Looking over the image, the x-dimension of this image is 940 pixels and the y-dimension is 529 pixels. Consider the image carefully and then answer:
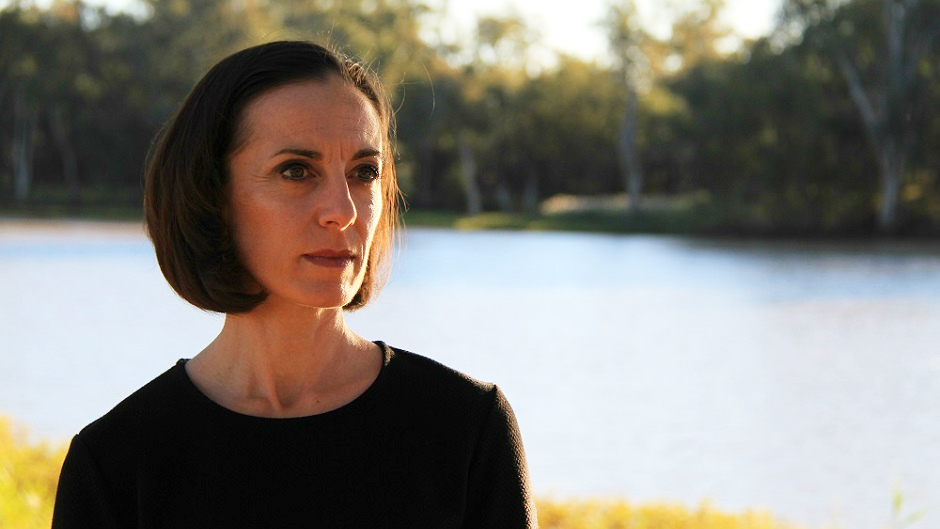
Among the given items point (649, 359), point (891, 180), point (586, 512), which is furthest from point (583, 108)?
point (586, 512)

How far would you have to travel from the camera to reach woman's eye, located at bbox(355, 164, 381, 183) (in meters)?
1.41

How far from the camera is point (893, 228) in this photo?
33.6 m

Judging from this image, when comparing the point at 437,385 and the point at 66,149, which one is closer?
the point at 437,385

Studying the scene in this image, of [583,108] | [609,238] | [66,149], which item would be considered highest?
[583,108]

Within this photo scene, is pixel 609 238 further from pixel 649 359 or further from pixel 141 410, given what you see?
pixel 141 410

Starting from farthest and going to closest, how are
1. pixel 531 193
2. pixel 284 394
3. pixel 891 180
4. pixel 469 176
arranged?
pixel 531 193
pixel 469 176
pixel 891 180
pixel 284 394

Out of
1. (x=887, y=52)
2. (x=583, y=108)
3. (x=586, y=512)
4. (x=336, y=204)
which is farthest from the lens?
(x=583, y=108)

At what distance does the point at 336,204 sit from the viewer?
1.35 meters

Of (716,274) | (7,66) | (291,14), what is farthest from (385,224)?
(291,14)

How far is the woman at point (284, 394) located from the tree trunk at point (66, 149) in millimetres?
48295

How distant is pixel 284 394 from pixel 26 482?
397cm

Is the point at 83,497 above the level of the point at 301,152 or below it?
below

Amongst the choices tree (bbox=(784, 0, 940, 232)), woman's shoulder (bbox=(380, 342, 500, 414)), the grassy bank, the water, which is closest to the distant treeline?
tree (bbox=(784, 0, 940, 232))

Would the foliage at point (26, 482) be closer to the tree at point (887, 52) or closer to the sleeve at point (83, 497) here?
the sleeve at point (83, 497)
